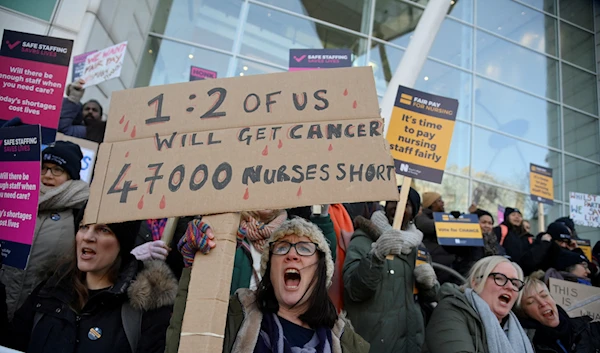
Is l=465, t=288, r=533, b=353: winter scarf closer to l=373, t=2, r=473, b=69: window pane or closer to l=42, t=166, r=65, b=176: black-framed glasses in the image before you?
l=42, t=166, r=65, b=176: black-framed glasses

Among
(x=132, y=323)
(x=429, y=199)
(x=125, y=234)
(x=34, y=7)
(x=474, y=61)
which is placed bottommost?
(x=132, y=323)

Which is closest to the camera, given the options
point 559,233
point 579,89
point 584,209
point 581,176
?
point 559,233

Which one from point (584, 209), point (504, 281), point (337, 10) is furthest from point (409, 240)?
point (337, 10)

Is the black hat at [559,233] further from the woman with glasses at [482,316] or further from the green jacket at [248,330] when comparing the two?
the green jacket at [248,330]

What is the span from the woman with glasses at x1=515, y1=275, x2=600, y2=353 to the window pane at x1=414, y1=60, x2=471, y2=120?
8.74 meters

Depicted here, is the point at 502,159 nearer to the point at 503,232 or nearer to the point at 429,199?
the point at 503,232

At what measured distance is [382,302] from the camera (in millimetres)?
2881

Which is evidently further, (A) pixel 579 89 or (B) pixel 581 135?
(A) pixel 579 89

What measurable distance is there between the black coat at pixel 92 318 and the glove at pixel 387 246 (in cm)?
119

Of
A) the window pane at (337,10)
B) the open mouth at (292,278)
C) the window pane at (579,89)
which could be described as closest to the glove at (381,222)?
the open mouth at (292,278)

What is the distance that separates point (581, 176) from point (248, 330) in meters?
13.9

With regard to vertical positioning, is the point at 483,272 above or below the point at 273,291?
above

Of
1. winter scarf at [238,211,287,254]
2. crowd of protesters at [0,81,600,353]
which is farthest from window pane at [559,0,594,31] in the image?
winter scarf at [238,211,287,254]

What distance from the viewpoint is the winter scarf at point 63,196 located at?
2.77 meters
